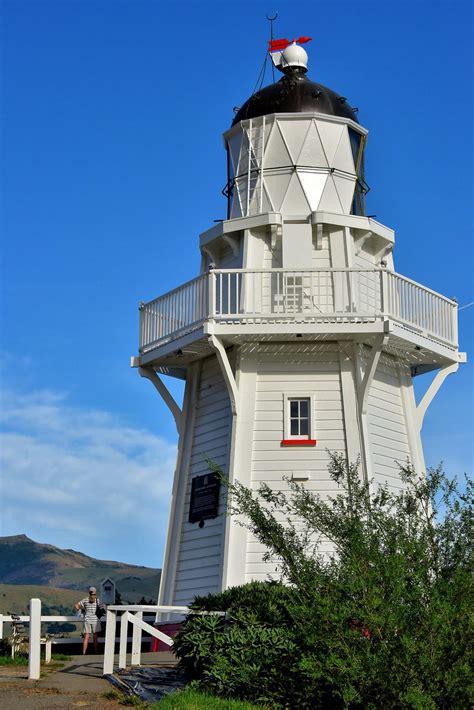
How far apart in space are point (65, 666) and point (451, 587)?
7743 millimetres

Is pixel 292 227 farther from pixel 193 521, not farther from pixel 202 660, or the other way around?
pixel 202 660

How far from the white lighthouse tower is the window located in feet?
0.09

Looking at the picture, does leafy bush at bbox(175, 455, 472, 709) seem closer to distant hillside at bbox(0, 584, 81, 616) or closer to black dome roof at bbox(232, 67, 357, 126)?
black dome roof at bbox(232, 67, 357, 126)

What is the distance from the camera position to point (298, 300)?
2383 cm

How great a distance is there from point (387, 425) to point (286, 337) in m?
2.97

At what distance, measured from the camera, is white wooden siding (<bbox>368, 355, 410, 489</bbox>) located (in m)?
23.7

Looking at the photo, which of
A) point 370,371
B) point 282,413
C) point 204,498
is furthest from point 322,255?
point 204,498

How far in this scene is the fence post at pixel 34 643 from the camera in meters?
17.5

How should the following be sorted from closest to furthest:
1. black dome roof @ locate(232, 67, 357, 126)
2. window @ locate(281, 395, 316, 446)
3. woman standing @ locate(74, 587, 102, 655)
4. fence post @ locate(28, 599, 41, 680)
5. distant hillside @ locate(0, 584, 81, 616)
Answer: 1. fence post @ locate(28, 599, 41, 680)
2. woman standing @ locate(74, 587, 102, 655)
3. window @ locate(281, 395, 316, 446)
4. black dome roof @ locate(232, 67, 357, 126)
5. distant hillside @ locate(0, 584, 81, 616)

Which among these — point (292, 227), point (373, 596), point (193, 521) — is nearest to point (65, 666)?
point (193, 521)

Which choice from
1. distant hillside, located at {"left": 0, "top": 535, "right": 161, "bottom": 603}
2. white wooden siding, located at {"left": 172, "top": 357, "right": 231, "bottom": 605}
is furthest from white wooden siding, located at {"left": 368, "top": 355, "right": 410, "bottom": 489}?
distant hillside, located at {"left": 0, "top": 535, "right": 161, "bottom": 603}

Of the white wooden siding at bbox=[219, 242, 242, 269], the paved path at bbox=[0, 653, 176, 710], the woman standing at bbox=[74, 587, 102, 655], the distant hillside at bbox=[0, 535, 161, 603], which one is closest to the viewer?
the paved path at bbox=[0, 653, 176, 710]

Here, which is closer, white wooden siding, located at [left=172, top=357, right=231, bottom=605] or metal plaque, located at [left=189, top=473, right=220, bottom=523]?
white wooden siding, located at [left=172, top=357, right=231, bottom=605]

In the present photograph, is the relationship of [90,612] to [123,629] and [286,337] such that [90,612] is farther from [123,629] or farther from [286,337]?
[286,337]
